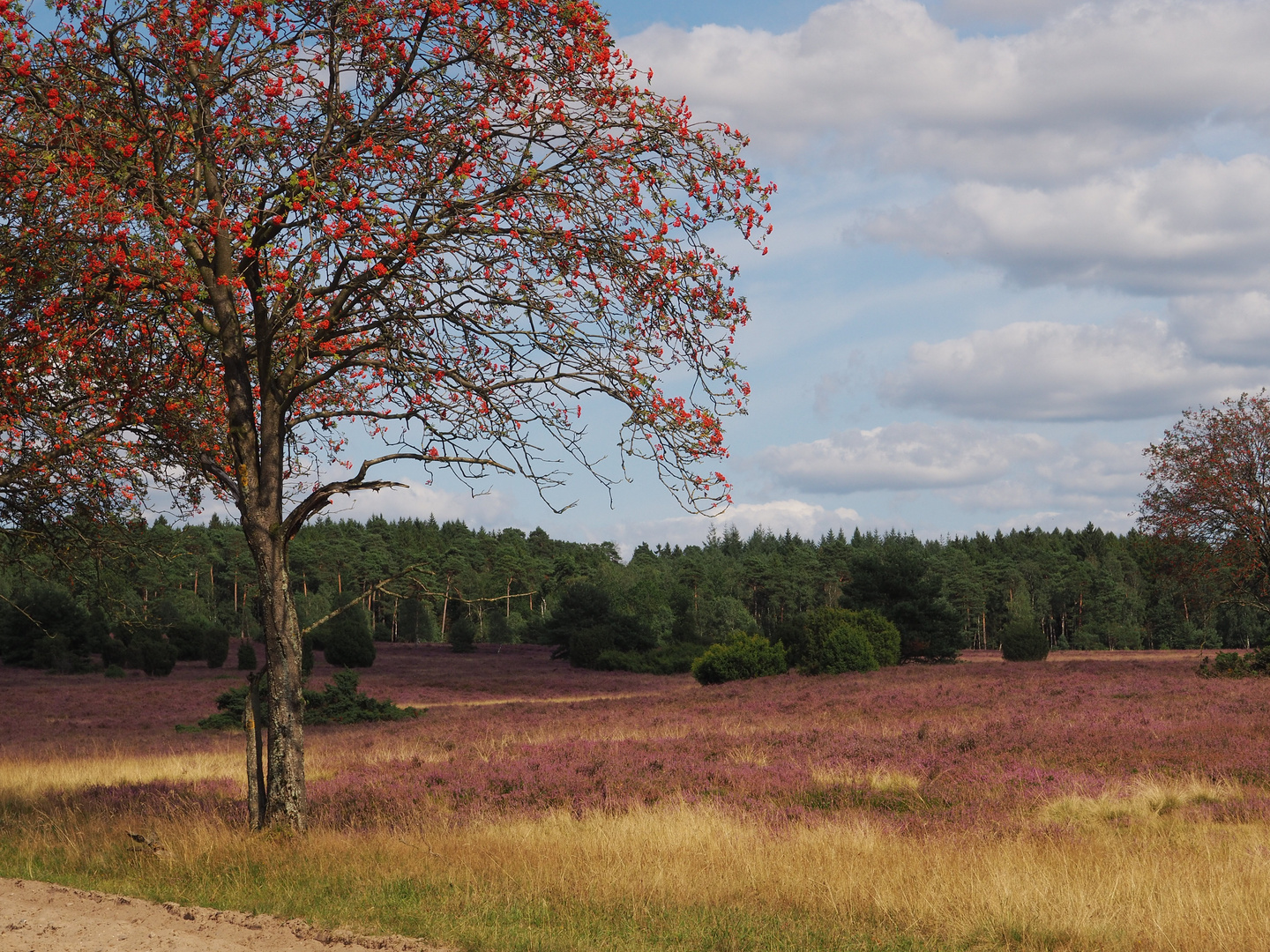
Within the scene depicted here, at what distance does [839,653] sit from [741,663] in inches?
148

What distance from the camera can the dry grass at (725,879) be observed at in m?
6.83

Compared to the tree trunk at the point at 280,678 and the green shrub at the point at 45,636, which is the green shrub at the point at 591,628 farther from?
the tree trunk at the point at 280,678

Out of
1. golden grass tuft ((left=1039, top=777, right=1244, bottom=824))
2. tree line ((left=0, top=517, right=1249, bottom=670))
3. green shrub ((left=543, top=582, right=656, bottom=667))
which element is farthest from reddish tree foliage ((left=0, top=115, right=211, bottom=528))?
green shrub ((left=543, top=582, right=656, bottom=667))

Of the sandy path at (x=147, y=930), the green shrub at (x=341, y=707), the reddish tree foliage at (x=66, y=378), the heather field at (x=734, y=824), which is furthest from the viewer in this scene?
the green shrub at (x=341, y=707)

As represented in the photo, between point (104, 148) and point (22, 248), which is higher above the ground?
point (104, 148)

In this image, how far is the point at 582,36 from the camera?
9.52 meters

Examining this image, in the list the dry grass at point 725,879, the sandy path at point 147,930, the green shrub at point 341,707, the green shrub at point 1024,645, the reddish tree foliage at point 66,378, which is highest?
the reddish tree foliage at point 66,378

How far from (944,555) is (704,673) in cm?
9867

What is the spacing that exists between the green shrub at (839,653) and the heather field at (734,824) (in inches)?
393

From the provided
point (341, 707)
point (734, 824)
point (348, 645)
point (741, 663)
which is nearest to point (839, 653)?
point (741, 663)

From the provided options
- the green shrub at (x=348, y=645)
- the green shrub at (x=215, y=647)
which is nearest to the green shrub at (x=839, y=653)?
the green shrub at (x=348, y=645)

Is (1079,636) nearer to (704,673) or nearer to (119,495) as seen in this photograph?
(704,673)

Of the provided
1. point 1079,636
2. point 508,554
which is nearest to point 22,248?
point 508,554

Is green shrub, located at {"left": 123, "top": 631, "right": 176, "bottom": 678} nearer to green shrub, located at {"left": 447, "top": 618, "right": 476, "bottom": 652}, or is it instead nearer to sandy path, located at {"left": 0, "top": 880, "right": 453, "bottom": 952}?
green shrub, located at {"left": 447, "top": 618, "right": 476, "bottom": 652}
